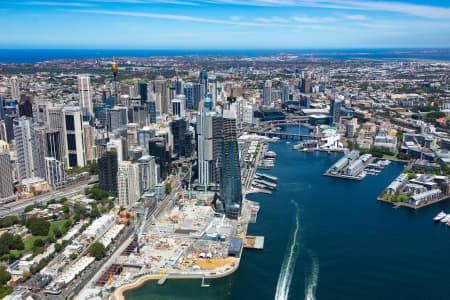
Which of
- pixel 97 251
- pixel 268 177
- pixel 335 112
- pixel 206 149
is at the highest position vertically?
pixel 335 112

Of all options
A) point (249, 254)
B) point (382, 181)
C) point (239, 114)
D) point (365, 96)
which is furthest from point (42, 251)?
Result: point (365, 96)

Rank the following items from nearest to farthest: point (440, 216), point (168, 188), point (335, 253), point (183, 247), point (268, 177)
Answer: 1. point (335, 253)
2. point (183, 247)
3. point (440, 216)
4. point (168, 188)
5. point (268, 177)

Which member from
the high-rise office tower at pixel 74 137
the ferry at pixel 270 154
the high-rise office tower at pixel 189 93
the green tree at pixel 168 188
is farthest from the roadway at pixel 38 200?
the high-rise office tower at pixel 189 93

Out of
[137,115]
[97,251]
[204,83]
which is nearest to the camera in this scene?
[97,251]

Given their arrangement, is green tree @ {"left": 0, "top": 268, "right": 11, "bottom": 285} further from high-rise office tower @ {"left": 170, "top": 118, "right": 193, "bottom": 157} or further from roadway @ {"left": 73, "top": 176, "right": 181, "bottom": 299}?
high-rise office tower @ {"left": 170, "top": 118, "right": 193, "bottom": 157}

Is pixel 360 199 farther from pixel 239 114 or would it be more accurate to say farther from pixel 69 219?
pixel 239 114

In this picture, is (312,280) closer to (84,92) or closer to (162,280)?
(162,280)

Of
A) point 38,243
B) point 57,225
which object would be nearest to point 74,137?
point 57,225
